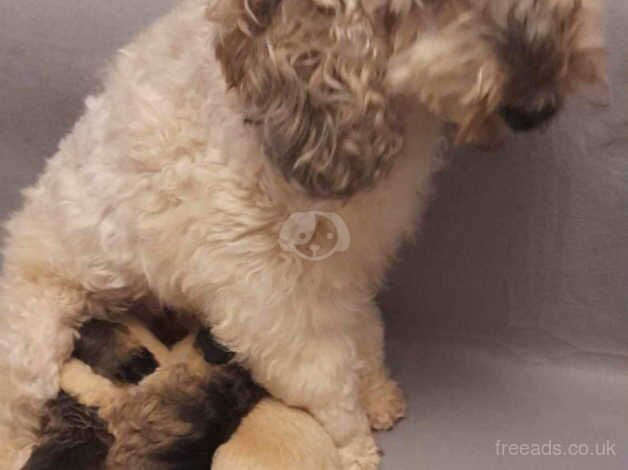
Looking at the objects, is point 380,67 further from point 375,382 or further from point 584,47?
point 375,382

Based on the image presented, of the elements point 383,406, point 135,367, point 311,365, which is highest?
point 135,367

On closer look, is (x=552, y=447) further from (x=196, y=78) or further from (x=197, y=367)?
(x=196, y=78)

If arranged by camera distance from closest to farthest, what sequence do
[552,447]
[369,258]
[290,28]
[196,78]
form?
[290,28] < [196,78] < [369,258] < [552,447]

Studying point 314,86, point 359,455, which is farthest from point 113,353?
point 314,86

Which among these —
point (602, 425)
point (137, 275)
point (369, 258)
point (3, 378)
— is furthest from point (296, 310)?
point (602, 425)

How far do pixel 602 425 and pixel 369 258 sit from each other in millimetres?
560

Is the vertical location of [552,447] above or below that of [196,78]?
below

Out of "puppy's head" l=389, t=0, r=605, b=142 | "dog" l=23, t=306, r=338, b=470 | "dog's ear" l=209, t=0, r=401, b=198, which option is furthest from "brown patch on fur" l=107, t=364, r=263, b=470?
"puppy's head" l=389, t=0, r=605, b=142

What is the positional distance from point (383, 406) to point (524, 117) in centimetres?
70

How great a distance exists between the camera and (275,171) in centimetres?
112

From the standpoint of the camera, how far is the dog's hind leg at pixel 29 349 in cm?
133

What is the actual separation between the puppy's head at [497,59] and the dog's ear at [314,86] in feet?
0.16

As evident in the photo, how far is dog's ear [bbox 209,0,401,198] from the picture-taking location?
98 cm

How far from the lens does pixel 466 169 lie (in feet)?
4.95
